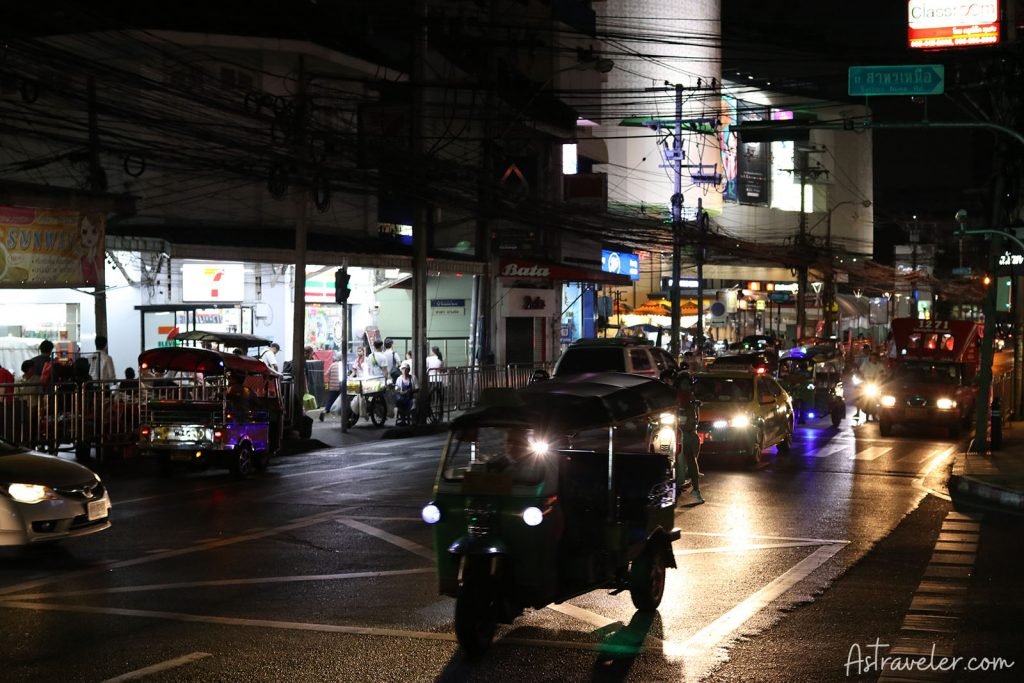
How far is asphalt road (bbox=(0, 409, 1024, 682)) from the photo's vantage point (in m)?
7.80

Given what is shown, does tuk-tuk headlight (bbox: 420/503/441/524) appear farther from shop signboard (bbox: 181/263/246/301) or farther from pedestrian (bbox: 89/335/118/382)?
shop signboard (bbox: 181/263/246/301)

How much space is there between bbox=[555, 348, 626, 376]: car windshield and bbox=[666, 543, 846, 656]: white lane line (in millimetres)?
11899

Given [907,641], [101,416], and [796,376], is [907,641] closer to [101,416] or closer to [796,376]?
[101,416]

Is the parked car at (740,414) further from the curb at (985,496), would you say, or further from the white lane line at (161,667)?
the white lane line at (161,667)

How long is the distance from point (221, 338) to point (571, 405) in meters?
18.9

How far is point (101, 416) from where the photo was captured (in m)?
20.7

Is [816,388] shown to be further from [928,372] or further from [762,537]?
[762,537]

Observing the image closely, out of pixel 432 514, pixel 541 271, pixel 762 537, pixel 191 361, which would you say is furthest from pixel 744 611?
pixel 541 271

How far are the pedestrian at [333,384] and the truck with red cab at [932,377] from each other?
13.5 metres

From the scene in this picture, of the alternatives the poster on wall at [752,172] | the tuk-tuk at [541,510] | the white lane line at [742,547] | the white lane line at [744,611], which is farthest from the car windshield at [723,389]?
the poster on wall at [752,172]

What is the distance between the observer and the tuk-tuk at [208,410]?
18.9m

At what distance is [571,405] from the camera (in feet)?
30.0

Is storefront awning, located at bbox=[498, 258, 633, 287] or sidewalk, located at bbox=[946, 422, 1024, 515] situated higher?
storefront awning, located at bbox=[498, 258, 633, 287]

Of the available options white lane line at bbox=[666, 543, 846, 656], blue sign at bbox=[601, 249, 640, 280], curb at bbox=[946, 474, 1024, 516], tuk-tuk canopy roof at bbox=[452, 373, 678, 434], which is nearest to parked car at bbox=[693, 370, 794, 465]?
curb at bbox=[946, 474, 1024, 516]
